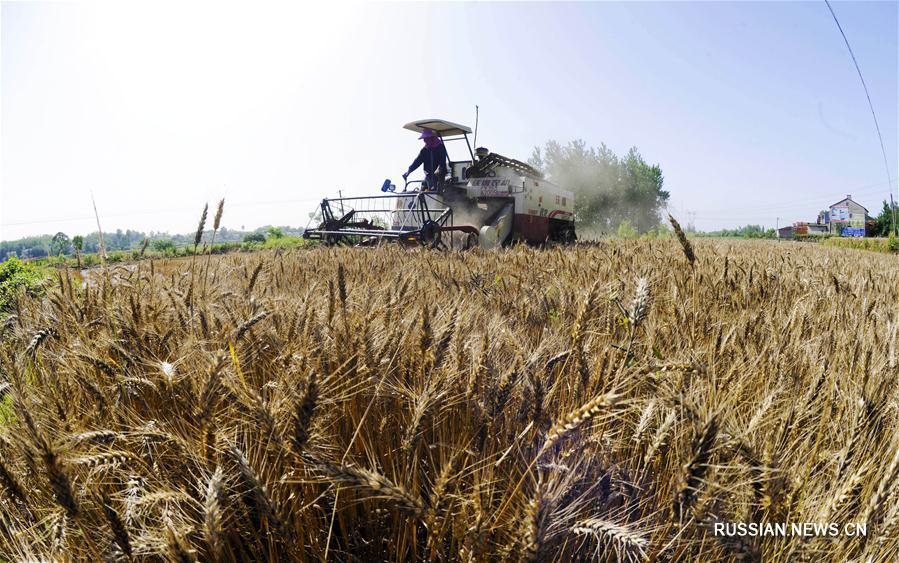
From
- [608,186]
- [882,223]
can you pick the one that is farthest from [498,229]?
[882,223]

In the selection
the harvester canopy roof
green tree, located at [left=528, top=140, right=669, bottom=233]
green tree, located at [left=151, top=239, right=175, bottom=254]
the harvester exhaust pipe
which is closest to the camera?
green tree, located at [left=151, top=239, right=175, bottom=254]

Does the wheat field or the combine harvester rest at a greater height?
the combine harvester

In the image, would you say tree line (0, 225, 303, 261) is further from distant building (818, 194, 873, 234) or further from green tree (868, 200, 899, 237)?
distant building (818, 194, 873, 234)

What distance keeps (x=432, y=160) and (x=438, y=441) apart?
10.4 m

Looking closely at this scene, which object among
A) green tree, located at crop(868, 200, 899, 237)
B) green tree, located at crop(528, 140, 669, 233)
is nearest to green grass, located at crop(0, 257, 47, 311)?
green tree, located at crop(528, 140, 669, 233)

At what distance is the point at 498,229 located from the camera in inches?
364

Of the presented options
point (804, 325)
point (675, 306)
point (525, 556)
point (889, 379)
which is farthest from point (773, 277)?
point (525, 556)

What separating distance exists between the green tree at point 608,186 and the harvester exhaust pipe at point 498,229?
117 ft

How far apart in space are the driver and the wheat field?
9.36m

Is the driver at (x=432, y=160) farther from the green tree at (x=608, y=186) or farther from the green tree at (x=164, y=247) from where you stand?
the green tree at (x=608, y=186)

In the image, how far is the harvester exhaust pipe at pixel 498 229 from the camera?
8859mm

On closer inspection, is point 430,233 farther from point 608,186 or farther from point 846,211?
point 846,211

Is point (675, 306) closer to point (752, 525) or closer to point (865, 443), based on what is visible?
point (865, 443)

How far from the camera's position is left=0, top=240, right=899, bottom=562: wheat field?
85cm
